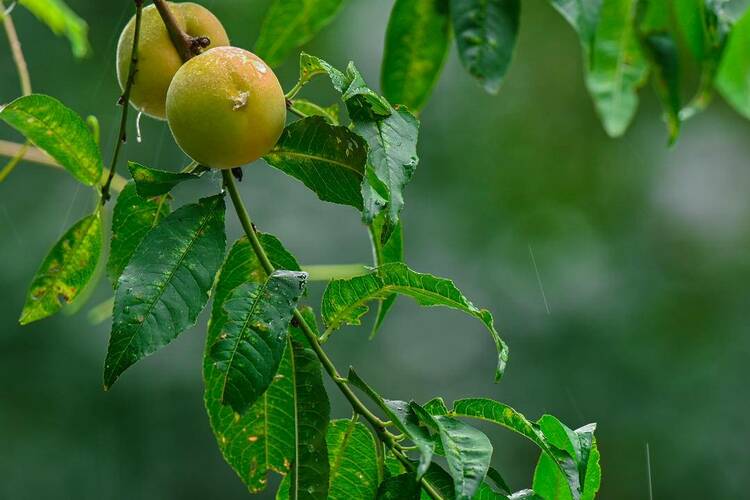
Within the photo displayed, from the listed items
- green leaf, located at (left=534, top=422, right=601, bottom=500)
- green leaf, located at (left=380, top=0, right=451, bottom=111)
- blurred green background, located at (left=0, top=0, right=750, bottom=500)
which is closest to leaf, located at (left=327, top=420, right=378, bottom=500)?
green leaf, located at (left=534, top=422, right=601, bottom=500)

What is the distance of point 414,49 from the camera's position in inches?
39.7

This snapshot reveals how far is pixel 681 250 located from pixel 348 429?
11.9 feet

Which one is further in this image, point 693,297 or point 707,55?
point 693,297

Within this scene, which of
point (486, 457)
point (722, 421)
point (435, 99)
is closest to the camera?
point (486, 457)

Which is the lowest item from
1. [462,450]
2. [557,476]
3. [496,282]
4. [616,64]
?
[496,282]

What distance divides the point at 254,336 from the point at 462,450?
160 mm

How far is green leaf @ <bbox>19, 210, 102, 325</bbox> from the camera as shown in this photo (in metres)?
0.94

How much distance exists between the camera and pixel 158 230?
30.0 inches

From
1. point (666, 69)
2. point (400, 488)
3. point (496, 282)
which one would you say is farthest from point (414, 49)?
point (496, 282)

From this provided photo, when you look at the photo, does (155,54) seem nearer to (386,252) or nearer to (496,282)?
(386,252)

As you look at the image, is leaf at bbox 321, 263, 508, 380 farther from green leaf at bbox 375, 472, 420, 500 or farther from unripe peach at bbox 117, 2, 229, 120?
unripe peach at bbox 117, 2, 229, 120

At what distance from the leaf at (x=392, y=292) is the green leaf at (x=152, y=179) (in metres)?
0.15

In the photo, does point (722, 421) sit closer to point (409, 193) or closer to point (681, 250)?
point (681, 250)

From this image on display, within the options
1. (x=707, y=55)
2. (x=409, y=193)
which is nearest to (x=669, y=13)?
(x=707, y=55)
